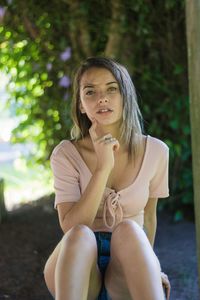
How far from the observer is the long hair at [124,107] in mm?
2385

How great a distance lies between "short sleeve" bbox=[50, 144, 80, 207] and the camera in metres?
2.34

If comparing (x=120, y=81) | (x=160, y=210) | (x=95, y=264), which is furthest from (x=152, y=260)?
(x=160, y=210)

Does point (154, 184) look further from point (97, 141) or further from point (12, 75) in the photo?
point (12, 75)

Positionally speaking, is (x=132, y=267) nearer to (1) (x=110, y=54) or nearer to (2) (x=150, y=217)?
(2) (x=150, y=217)

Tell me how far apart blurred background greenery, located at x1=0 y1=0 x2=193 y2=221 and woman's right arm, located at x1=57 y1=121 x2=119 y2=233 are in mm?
2056

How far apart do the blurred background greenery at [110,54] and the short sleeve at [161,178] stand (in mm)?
1884

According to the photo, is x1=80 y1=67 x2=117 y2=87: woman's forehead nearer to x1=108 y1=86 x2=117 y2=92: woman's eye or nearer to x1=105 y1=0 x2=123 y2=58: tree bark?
x1=108 y1=86 x2=117 y2=92: woman's eye

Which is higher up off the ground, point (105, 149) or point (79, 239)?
point (105, 149)

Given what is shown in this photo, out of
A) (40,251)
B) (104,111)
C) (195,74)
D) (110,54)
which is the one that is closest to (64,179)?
(104,111)

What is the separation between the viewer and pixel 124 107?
2395 mm

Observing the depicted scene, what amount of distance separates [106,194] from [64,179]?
7.4 inches

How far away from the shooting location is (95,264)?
84.9 inches

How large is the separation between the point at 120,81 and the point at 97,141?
0.91ft

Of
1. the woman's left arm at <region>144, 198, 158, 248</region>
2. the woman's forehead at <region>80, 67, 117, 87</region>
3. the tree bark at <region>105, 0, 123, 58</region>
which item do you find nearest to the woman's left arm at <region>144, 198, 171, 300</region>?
the woman's left arm at <region>144, 198, 158, 248</region>
